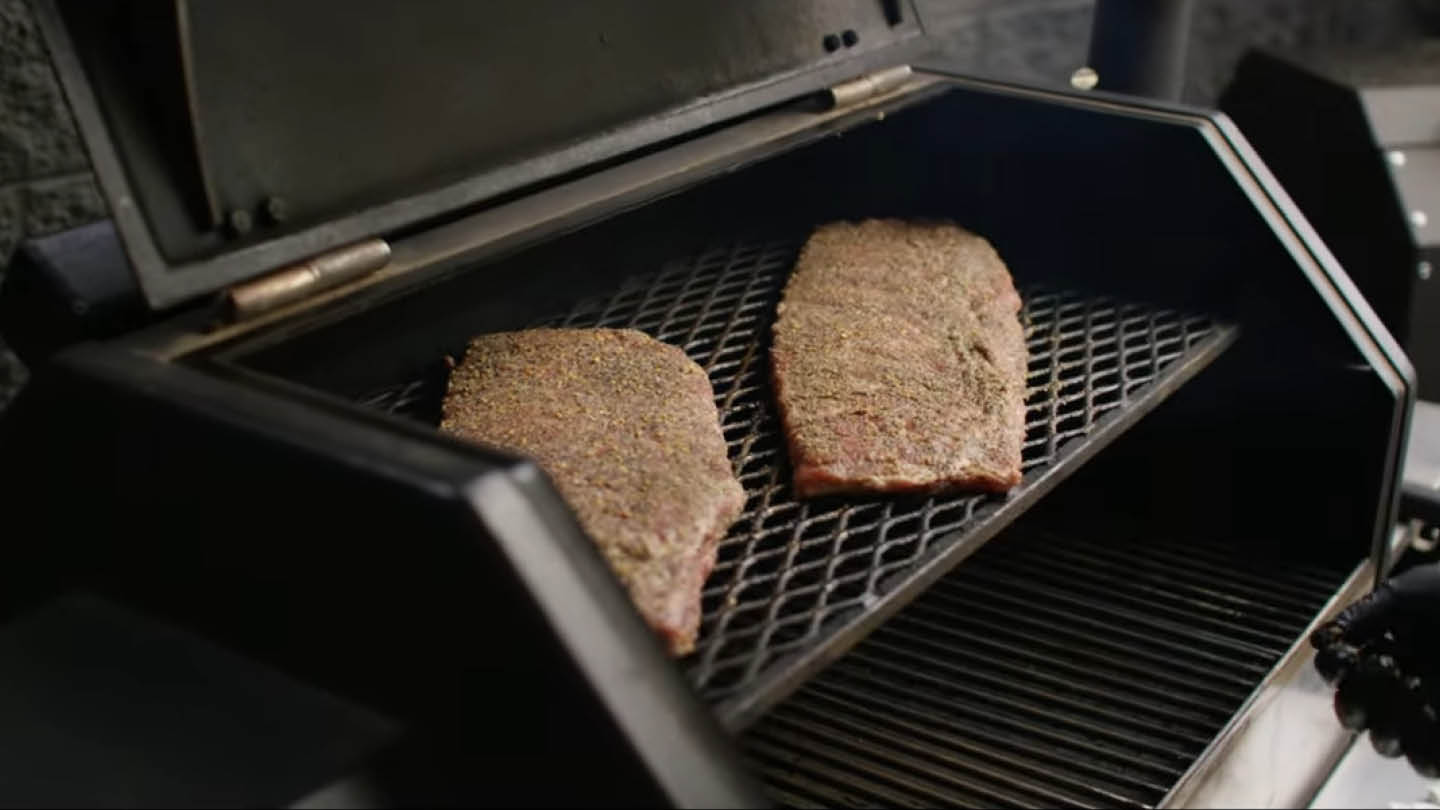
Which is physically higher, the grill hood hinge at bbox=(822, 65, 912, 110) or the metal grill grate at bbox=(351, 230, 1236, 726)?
the grill hood hinge at bbox=(822, 65, 912, 110)

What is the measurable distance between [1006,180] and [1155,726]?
603mm

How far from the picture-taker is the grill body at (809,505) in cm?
67

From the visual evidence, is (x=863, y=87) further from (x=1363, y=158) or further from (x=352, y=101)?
(x=1363, y=158)

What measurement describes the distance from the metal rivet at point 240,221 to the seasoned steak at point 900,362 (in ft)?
1.41

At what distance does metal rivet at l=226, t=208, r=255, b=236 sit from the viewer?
0.90 m

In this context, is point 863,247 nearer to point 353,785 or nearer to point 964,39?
point 353,785

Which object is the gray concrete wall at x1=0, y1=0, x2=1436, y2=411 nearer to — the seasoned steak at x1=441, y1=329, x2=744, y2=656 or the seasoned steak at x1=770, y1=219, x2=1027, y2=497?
the seasoned steak at x1=770, y1=219, x2=1027, y2=497

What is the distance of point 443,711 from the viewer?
69 centimetres

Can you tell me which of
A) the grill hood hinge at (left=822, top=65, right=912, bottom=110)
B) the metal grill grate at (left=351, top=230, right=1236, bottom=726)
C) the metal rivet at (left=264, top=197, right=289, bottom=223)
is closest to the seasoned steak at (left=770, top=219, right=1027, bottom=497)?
the metal grill grate at (left=351, top=230, right=1236, bottom=726)

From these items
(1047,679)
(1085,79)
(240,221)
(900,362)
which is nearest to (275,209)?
(240,221)

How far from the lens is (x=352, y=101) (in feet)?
3.19

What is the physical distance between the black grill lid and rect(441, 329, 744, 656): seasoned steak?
156mm

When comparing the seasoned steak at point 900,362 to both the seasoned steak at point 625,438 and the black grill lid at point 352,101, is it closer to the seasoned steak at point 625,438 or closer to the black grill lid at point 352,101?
the seasoned steak at point 625,438

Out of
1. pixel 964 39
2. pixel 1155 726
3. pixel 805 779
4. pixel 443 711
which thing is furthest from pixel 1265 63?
pixel 443 711
